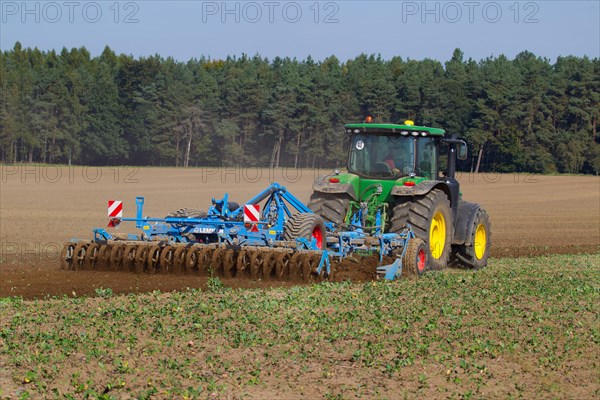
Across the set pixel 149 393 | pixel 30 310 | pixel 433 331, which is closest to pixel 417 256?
pixel 433 331

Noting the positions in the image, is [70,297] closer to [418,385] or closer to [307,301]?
[307,301]

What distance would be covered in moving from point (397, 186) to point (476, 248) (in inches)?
109

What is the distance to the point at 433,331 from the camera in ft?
27.0

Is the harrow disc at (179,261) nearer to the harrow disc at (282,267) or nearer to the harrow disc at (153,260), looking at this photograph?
the harrow disc at (153,260)

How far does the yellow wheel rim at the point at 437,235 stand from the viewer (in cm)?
1406

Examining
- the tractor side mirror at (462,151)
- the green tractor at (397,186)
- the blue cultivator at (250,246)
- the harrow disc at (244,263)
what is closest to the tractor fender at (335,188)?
the green tractor at (397,186)

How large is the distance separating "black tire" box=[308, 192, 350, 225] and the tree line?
141ft

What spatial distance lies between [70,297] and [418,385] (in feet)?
17.2

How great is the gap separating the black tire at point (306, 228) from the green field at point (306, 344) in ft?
6.19

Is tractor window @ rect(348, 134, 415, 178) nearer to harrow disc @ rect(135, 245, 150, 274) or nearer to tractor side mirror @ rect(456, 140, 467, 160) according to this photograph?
tractor side mirror @ rect(456, 140, 467, 160)

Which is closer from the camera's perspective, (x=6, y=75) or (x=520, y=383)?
(x=520, y=383)

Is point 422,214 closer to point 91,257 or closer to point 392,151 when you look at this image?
point 392,151

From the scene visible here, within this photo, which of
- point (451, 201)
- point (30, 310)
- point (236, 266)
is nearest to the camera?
point (30, 310)

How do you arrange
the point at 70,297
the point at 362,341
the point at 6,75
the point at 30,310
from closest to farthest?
1. the point at 362,341
2. the point at 30,310
3. the point at 70,297
4. the point at 6,75
